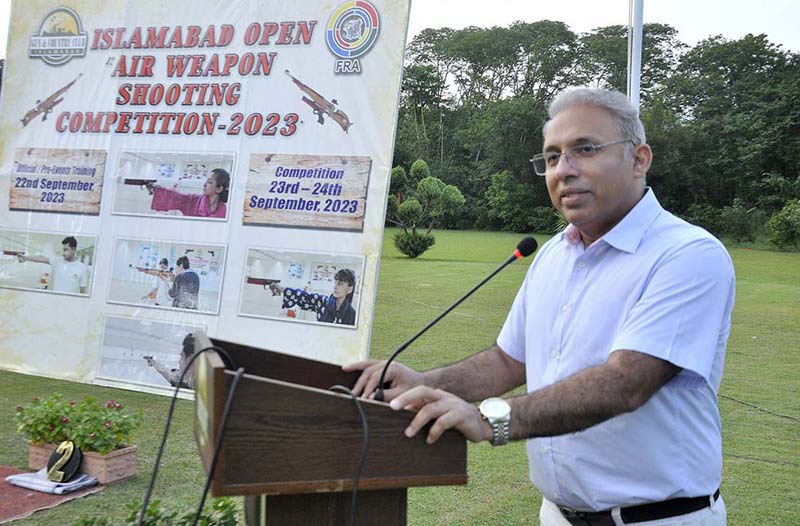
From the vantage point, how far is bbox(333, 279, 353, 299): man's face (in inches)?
190

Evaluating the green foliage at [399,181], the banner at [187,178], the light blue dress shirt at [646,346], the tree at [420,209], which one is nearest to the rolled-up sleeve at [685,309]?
the light blue dress shirt at [646,346]

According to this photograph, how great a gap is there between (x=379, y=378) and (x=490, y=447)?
392cm

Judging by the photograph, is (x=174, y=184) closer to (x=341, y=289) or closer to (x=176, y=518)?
(x=341, y=289)

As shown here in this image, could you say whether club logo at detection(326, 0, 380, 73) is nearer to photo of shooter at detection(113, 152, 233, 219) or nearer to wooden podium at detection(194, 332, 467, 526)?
photo of shooter at detection(113, 152, 233, 219)

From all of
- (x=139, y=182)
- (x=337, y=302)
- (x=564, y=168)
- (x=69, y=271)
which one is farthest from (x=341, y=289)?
(x=564, y=168)

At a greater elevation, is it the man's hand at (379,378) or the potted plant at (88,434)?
the man's hand at (379,378)

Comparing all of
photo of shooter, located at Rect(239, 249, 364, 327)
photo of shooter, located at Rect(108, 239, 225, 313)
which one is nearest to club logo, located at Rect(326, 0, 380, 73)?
photo of shooter, located at Rect(239, 249, 364, 327)

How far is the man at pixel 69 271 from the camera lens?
578 cm

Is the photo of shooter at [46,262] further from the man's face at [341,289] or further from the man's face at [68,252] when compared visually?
the man's face at [341,289]

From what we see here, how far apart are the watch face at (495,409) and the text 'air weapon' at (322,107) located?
11.8 feet

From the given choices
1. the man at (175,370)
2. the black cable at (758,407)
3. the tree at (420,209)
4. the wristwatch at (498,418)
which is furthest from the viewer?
the tree at (420,209)

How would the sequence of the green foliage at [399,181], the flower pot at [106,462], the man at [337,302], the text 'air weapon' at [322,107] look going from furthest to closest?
the green foliage at [399,181]
the text 'air weapon' at [322,107]
the man at [337,302]
the flower pot at [106,462]

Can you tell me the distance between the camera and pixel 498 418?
1.50 metres

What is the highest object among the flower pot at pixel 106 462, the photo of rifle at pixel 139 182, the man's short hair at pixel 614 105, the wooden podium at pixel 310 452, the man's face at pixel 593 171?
the photo of rifle at pixel 139 182
